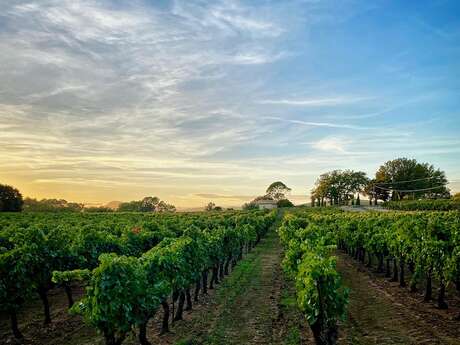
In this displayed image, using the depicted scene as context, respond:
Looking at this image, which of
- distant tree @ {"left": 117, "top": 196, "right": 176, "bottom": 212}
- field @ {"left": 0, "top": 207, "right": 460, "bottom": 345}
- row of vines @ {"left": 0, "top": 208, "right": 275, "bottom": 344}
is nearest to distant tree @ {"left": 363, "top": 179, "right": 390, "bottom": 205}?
distant tree @ {"left": 117, "top": 196, "right": 176, "bottom": 212}

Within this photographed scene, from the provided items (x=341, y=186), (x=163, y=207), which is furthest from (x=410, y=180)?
(x=163, y=207)

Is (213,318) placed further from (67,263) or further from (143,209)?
(143,209)

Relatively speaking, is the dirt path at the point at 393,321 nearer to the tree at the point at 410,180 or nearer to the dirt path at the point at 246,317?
the dirt path at the point at 246,317

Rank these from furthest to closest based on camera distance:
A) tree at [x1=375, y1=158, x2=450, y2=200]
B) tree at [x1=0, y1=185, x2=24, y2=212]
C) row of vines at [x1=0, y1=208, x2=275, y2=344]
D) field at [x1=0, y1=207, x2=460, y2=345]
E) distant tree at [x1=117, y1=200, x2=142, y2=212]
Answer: distant tree at [x1=117, y1=200, x2=142, y2=212] < tree at [x1=375, y1=158, x2=450, y2=200] < tree at [x1=0, y1=185, x2=24, y2=212] < field at [x1=0, y1=207, x2=460, y2=345] < row of vines at [x1=0, y1=208, x2=275, y2=344]

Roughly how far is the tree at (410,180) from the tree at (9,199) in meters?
112

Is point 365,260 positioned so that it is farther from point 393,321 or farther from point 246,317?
point 246,317

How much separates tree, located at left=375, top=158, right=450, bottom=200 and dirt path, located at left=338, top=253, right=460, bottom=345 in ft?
355

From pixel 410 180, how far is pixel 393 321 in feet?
408

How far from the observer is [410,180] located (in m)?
128

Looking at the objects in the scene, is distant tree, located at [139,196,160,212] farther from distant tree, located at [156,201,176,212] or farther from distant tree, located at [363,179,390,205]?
distant tree, located at [363,179,390,205]

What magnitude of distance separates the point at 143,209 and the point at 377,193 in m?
92.5

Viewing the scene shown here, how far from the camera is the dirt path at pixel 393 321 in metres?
13.7

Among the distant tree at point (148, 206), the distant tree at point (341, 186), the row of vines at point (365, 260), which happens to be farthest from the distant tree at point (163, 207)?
the row of vines at point (365, 260)

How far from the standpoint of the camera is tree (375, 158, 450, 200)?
123 meters
